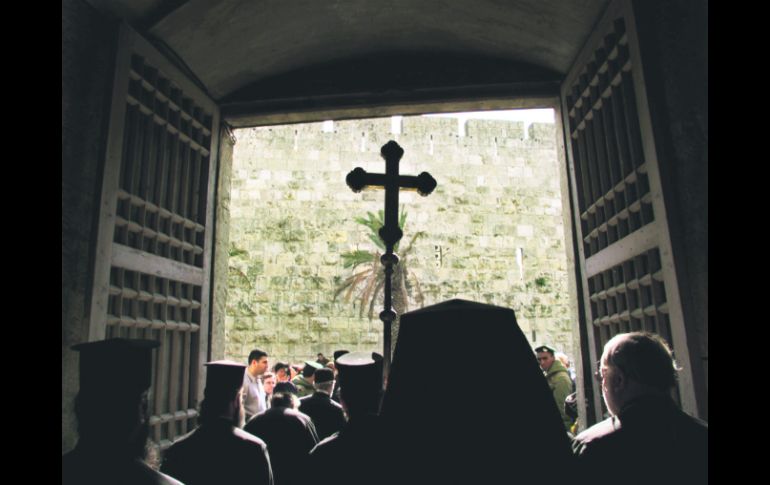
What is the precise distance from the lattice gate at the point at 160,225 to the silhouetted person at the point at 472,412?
9.01 ft

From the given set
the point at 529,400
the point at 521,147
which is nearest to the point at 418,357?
the point at 529,400

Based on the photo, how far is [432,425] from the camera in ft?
3.84

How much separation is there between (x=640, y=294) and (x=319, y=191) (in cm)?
1600

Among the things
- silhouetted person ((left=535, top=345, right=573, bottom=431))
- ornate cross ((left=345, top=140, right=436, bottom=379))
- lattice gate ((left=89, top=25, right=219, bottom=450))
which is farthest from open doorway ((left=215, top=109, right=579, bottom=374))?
ornate cross ((left=345, top=140, right=436, bottom=379))

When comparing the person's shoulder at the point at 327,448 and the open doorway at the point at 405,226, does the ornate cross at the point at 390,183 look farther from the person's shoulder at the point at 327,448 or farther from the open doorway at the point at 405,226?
the open doorway at the point at 405,226

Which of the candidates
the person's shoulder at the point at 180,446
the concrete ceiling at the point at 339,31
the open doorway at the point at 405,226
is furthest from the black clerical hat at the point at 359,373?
the open doorway at the point at 405,226

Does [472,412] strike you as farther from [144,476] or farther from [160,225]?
[160,225]

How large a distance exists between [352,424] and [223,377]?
768mm

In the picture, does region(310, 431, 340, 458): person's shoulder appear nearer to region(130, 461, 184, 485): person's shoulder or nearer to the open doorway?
region(130, 461, 184, 485): person's shoulder

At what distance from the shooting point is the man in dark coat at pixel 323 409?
161 inches
